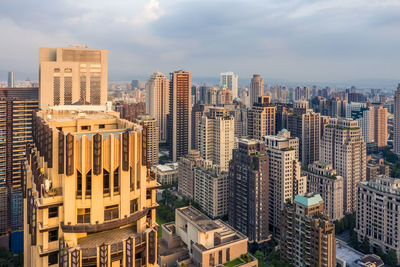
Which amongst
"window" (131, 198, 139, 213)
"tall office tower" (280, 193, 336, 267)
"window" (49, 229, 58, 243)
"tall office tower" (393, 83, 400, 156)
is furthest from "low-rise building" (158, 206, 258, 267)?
"tall office tower" (393, 83, 400, 156)

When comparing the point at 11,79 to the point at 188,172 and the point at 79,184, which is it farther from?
the point at 79,184

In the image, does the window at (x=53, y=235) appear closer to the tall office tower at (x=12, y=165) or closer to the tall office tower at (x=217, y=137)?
the tall office tower at (x=12, y=165)

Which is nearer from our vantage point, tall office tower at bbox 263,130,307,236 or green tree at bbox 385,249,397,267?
green tree at bbox 385,249,397,267

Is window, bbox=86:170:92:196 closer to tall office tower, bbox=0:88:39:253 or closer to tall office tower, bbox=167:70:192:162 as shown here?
tall office tower, bbox=0:88:39:253

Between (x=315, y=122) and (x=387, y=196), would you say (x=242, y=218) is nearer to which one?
(x=387, y=196)

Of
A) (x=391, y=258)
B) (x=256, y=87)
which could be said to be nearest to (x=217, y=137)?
(x=391, y=258)

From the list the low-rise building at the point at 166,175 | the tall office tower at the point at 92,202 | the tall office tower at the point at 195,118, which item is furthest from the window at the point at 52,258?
the tall office tower at the point at 195,118

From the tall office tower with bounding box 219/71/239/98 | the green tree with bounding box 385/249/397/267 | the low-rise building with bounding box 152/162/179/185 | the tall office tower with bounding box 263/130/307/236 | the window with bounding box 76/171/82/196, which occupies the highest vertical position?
the tall office tower with bounding box 219/71/239/98
